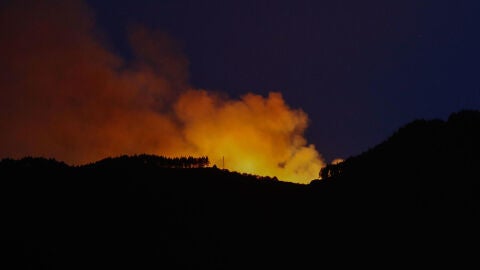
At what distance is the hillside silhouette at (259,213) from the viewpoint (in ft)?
177

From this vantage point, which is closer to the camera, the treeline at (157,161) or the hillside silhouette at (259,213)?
the hillside silhouette at (259,213)

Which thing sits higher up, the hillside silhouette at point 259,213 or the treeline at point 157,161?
the treeline at point 157,161

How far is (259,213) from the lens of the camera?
7131 centimetres

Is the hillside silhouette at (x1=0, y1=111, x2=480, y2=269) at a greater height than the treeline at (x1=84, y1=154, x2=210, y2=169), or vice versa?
the treeline at (x1=84, y1=154, x2=210, y2=169)

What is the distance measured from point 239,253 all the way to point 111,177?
2345 cm

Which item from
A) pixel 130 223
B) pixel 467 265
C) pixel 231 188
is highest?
pixel 231 188

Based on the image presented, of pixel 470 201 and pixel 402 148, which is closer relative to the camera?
pixel 470 201

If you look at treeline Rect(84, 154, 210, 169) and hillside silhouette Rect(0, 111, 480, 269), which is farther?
treeline Rect(84, 154, 210, 169)

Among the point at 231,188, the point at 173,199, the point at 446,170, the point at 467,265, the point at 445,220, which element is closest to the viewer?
the point at 467,265

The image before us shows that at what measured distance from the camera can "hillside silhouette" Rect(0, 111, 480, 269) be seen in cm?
5388

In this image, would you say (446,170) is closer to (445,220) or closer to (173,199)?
(445,220)

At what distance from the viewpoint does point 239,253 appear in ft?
199

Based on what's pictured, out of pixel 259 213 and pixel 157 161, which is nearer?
pixel 259 213

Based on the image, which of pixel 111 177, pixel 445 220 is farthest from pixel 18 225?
pixel 445 220
